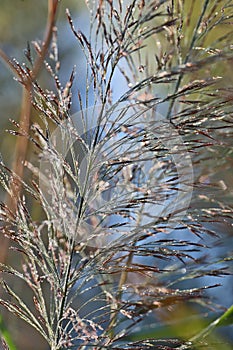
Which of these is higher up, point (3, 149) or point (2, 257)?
point (3, 149)

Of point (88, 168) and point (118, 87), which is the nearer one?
point (88, 168)

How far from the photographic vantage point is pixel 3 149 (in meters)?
0.85

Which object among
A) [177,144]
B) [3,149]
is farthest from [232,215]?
[3,149]

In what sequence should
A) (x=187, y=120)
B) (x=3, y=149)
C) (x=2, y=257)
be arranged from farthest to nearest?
(x=3, y=149) < (x=2, y=257) < (x=187, y=120)

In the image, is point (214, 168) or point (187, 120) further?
point (214, 168)

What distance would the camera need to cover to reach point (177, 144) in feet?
1.20

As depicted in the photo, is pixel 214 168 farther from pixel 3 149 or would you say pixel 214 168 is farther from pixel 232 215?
pixel 3 149

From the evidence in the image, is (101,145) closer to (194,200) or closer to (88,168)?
(88,168)

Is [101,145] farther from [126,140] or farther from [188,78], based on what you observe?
[188,78]

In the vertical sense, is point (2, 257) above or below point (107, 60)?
below

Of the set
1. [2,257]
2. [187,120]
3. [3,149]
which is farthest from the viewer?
[3,149]

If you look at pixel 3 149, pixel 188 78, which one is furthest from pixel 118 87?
pixel 3 149

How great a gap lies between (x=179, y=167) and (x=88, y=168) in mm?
105

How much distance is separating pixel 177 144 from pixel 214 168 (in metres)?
0.16
